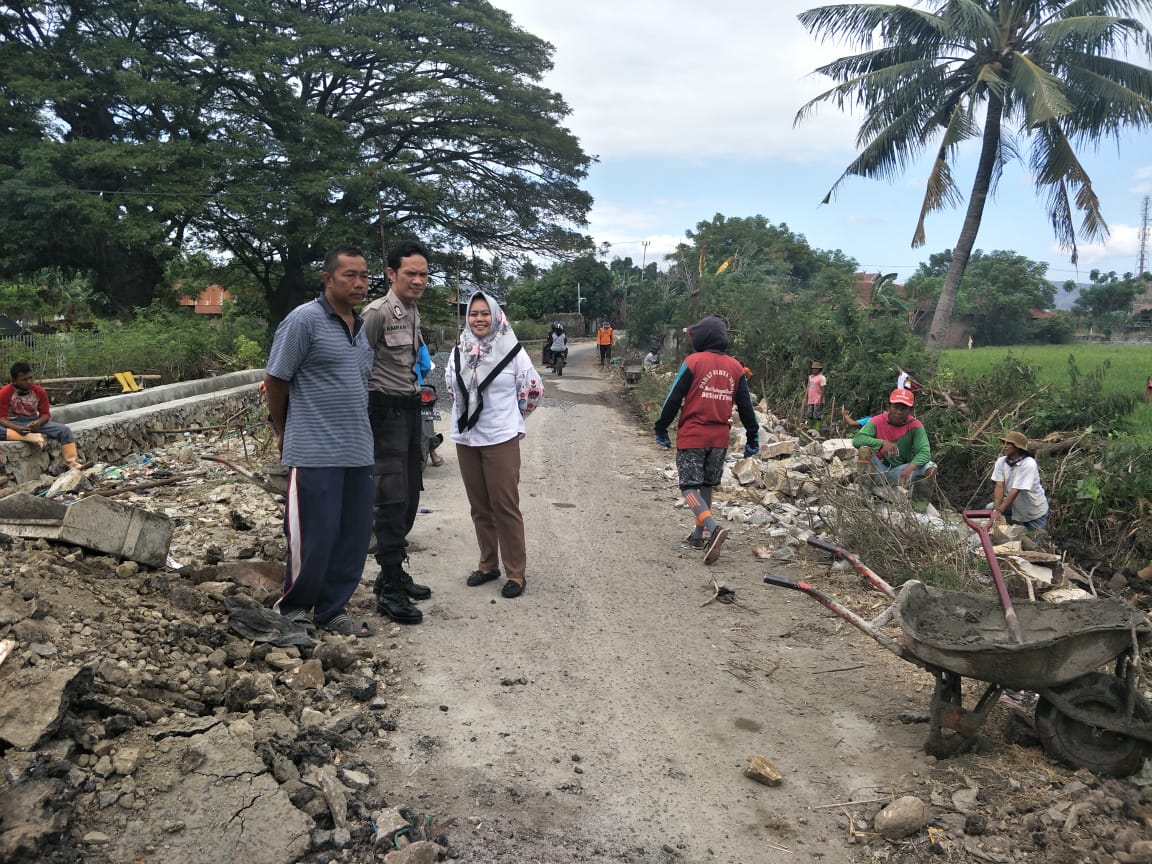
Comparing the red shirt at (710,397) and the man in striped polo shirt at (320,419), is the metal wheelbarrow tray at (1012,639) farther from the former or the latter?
the man in striped polo shirt at (320,419)

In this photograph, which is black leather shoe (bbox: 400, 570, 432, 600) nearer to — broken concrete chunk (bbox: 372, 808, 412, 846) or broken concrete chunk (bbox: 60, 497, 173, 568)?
broken concrete chunk (bbox: 60, 497, 173, 568)

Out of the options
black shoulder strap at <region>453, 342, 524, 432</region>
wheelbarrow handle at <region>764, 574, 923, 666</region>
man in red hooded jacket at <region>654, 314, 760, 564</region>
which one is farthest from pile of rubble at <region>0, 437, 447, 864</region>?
man in red hooded jacket at <region>654, 314, 760, 564</region>

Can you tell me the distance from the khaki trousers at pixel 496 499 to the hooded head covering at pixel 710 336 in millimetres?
1783

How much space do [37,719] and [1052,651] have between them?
3.43m

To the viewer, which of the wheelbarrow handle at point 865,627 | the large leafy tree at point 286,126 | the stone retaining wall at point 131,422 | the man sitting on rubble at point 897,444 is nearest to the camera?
the wheelbarrow handle at point 865,627

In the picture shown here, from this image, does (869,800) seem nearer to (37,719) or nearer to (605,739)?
(605,739)

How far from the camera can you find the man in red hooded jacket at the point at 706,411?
18.8ft

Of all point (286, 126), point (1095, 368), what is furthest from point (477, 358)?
point (286, 126)

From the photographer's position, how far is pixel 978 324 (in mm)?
38250

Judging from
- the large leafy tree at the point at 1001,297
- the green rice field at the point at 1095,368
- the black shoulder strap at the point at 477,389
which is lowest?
the black shoulder strap at the point at 477,389

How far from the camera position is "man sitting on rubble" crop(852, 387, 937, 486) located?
6418mm

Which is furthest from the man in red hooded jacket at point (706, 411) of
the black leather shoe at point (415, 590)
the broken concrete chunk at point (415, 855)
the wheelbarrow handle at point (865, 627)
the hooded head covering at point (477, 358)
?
the broken concrete chunk at point (415, 855)

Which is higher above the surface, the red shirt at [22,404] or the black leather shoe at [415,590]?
the red shirt at [22,404]

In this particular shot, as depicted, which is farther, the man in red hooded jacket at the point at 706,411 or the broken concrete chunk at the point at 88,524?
the man in red hooded jacket at the point at 706,411
